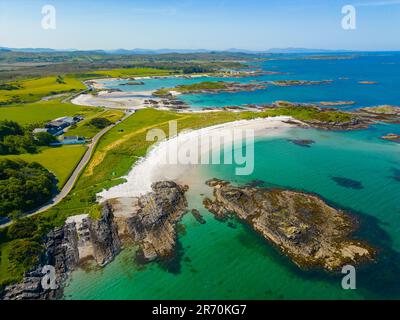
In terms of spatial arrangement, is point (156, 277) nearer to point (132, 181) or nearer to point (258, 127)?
point (132, 181)

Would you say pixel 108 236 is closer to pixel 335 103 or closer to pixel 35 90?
pixel 335 103

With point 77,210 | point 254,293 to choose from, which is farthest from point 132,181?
point 254,293

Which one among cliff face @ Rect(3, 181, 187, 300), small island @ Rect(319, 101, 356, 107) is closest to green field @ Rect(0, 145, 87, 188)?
cliff face @ Rect(3, 181, 187, 300)

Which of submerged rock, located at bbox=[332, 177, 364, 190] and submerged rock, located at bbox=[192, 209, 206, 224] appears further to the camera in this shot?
submerged rock, located at bbox=[332, 177, 364, 190]

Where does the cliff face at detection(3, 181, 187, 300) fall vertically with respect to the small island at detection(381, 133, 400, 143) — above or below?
below

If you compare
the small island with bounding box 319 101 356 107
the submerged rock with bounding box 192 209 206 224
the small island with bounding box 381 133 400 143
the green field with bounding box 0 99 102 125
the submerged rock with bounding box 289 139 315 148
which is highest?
the small island with bounding box 319 101 356 107

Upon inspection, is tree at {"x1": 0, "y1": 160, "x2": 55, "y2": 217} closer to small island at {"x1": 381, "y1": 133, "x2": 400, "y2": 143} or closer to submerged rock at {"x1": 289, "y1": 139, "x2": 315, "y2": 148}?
submerged rock at {"x1": 289, "y1": 139, "x2": 315, "y2": 148}
